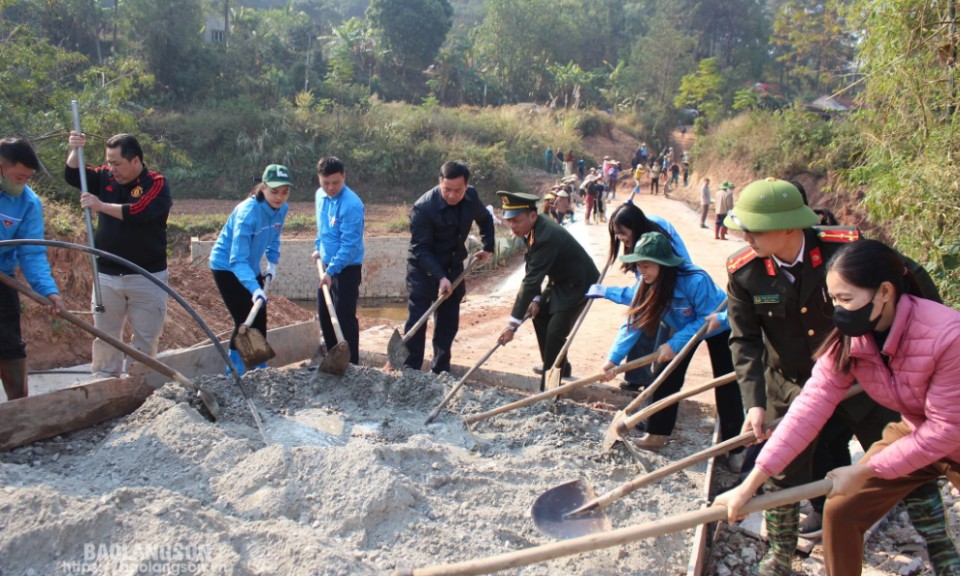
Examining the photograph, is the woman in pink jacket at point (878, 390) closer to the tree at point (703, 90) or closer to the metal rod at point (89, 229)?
the metal rod at point (89, 229)

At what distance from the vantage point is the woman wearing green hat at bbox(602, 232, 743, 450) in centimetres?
390

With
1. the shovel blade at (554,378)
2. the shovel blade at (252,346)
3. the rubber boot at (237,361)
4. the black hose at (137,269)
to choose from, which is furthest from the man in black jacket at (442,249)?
the black hose at (137,269)

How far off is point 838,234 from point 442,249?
2.96 m

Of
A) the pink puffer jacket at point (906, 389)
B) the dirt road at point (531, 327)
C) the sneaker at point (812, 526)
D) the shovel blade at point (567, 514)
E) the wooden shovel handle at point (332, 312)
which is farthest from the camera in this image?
the dirt road at point (531, 327)

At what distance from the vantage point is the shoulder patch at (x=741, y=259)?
9.50ft

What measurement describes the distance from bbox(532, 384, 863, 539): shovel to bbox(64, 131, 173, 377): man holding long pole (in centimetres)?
284

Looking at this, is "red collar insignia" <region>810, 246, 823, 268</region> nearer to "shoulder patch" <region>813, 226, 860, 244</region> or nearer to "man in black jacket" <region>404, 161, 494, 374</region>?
"shoulder patch" <region>813, 226, 860, 244</region>

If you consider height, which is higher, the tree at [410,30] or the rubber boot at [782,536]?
the tree at [410,30]

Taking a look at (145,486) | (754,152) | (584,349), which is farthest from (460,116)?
(145,486)

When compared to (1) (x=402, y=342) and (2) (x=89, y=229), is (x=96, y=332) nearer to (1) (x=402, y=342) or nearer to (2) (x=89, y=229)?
(2) (x=89, y=229)

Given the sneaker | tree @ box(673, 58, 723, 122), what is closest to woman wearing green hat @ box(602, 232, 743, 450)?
the sneaker

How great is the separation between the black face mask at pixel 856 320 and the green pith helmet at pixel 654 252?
1.64 m

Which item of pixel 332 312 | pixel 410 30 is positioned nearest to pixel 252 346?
pixel 332 312

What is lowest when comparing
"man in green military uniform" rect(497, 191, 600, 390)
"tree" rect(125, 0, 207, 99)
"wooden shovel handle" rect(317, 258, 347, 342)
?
"wooden shovel handle" rect(317, 258, 347, 342)
